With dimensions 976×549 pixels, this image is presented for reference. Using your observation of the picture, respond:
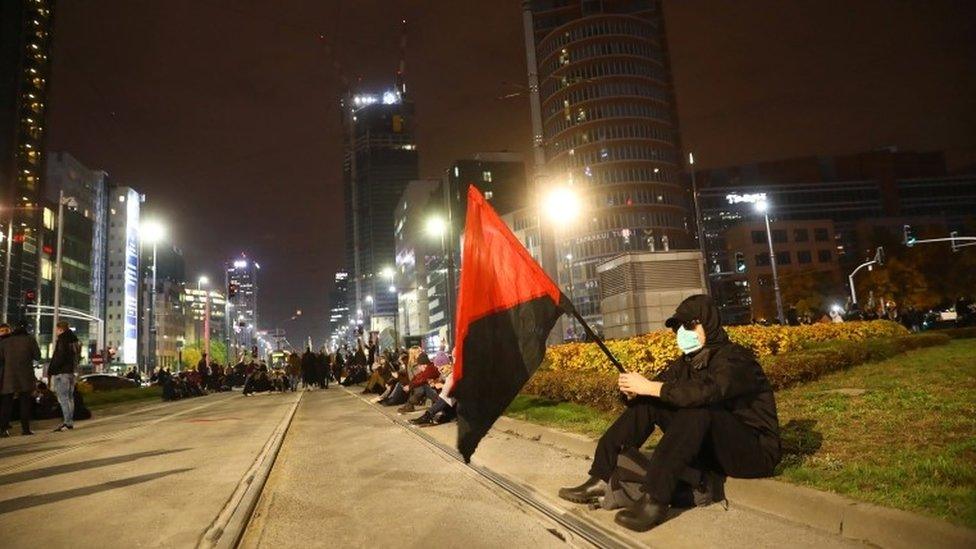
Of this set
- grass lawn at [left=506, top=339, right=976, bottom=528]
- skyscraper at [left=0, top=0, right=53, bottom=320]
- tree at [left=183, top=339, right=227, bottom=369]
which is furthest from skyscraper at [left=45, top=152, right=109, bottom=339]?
grass lawn at [left=506, top=339, right=976, bottom=528]

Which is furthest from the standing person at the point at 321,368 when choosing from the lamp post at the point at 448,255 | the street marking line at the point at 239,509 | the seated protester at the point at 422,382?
the street marking line at the point at 239,509

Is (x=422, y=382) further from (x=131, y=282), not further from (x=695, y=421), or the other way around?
(x=131, y=282)

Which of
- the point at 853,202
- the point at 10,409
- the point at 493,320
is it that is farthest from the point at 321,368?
the point at 853,202

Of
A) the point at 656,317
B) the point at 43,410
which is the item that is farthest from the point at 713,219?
the point at 43,410

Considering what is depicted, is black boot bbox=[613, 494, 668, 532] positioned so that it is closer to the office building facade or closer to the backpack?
the backpack

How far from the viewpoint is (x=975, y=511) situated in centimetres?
350

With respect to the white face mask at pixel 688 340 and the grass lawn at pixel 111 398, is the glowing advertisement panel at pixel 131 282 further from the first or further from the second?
the white face mask at pixel 688 340

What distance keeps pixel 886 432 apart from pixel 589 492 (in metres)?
3.35

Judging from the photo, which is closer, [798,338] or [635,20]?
[798,338]

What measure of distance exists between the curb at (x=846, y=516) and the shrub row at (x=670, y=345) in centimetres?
545

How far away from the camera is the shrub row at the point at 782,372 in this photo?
32.2 feet

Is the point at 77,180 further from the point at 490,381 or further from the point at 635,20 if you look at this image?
the point at 490,381

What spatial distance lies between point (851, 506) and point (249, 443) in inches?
339

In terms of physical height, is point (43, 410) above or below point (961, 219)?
below
